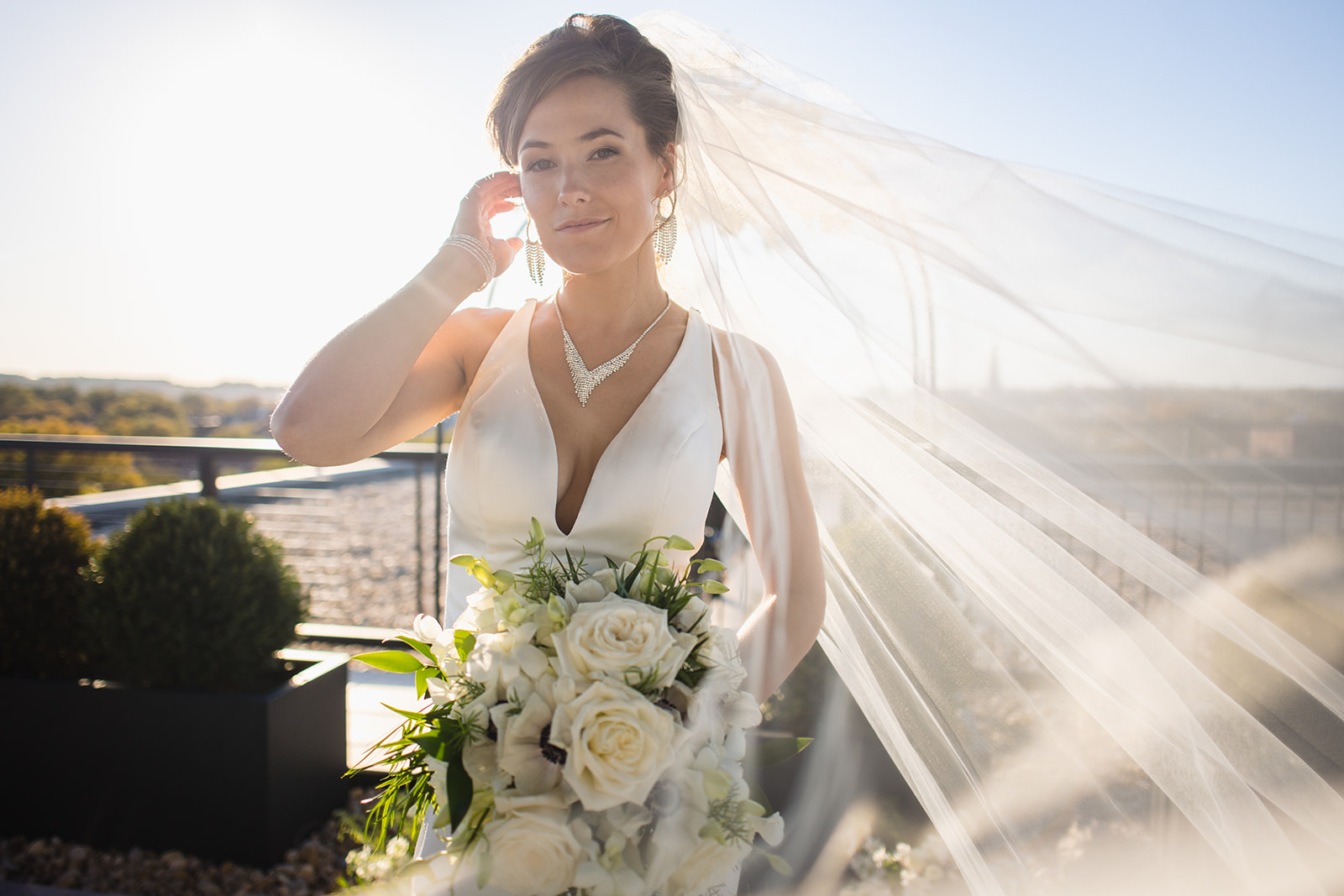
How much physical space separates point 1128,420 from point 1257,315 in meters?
0.20

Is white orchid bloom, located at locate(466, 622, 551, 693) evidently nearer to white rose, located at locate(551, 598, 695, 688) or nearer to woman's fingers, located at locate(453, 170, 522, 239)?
white rose, located at locate(551, 598, 695, 688)

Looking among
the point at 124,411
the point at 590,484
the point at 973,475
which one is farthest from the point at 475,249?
the point at 124,411

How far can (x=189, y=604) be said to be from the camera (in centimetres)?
271

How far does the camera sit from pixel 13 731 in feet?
9.29

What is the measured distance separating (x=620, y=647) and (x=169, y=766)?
267 cm

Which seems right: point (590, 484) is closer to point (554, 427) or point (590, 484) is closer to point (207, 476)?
point (554, 427)

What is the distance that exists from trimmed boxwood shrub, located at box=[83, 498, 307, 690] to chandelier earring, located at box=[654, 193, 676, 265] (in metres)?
2.13

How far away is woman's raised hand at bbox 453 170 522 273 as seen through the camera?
1514 mm

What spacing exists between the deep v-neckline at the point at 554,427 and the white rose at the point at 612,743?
631 millimetres

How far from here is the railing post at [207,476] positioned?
374cm

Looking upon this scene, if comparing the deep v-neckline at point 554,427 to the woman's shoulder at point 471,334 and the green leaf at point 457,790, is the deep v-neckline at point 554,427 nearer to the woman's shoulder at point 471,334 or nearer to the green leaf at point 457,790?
the woman's shoulder at point 471,334

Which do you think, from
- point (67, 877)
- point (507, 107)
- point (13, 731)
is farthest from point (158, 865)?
point (507, 107)

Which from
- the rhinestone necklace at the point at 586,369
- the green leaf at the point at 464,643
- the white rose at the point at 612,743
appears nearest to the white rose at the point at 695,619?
the white rose at the point at 612,743

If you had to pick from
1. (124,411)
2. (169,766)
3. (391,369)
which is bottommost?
(169,766)
